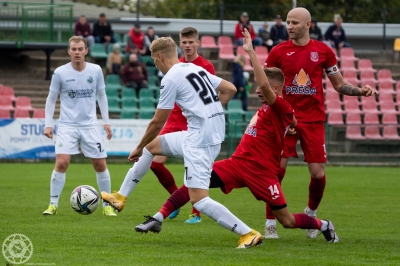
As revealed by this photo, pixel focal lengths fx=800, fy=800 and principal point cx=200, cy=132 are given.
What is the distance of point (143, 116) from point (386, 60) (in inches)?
426

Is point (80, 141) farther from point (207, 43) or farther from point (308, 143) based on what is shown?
point (207, 43)

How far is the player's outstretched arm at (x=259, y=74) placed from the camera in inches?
288

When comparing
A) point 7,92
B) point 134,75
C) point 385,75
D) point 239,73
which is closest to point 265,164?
point 239,73

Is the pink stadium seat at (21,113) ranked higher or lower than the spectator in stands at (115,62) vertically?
lower

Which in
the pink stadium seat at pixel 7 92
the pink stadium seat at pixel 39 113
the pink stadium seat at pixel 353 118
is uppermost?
Answer: the pink stadium seat at pixel 7 92

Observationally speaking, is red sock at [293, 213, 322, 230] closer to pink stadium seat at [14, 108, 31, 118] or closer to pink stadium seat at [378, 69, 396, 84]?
pink stadium seat at [14, 108, 31, 118]

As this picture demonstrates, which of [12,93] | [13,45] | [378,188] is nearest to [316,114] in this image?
[378,188]

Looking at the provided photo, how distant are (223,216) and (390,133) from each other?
52.5 ft

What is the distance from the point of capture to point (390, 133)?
22.4m

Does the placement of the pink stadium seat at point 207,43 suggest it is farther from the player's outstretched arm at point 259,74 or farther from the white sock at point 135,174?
the player's outstretched arm at point 259,74

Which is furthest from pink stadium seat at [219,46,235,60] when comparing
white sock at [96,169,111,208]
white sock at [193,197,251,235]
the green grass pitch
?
white sock at [193,197,251,235]

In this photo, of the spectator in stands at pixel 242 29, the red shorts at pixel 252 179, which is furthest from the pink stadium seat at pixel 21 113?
the red shorts at pixel 252 179

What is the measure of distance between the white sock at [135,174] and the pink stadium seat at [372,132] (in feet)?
48.2

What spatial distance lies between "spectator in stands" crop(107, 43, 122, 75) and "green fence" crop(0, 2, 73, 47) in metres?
2.14
